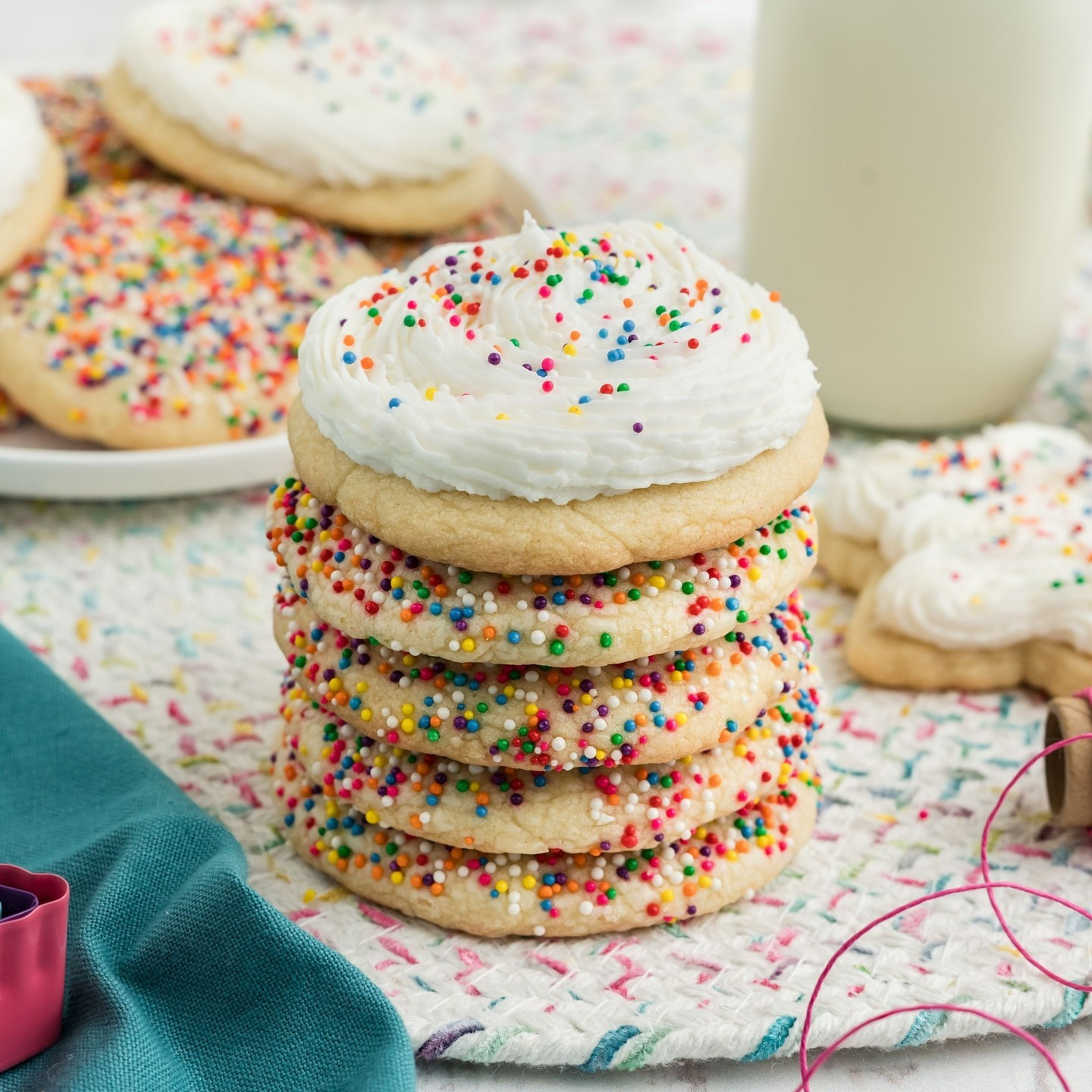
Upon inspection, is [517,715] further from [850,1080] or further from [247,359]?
[247,359]

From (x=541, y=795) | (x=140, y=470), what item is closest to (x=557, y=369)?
(x=541, y=795)

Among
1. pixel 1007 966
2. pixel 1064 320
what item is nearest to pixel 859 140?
pixel 1064 320

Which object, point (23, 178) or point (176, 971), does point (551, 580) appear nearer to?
point (176, 971)

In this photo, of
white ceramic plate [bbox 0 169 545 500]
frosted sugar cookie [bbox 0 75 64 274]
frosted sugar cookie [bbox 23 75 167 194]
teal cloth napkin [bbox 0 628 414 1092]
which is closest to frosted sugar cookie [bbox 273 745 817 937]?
teal cloth napkin [bbox 0 628 414 1092]

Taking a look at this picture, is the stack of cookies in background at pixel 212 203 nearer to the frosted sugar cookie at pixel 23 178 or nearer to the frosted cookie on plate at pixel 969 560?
the frosted sugar cookie at pixel 23 178

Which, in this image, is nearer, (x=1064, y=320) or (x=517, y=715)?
(x=517, y=715)

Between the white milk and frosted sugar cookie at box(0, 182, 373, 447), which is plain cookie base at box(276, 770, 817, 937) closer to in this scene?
frosted sugar cookie at box(0, 182, 373, 447)

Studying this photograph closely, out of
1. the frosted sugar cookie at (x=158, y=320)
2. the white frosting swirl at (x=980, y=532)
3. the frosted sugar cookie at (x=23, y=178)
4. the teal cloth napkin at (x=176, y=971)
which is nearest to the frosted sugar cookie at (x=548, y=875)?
the teal cloth napkin at (x=176, y=971)
